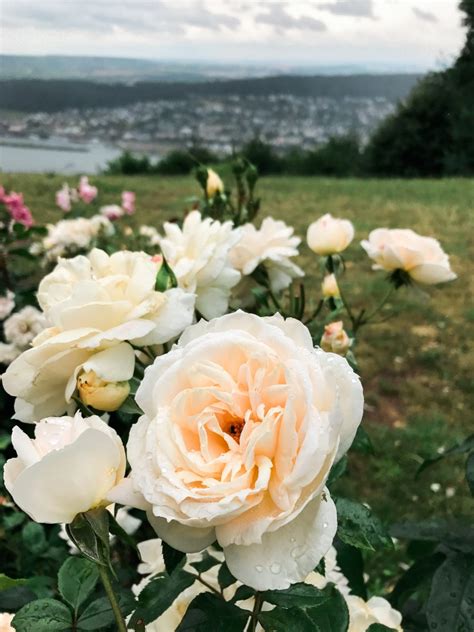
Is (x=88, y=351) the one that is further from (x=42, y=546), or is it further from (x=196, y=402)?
(x=42, y=546)

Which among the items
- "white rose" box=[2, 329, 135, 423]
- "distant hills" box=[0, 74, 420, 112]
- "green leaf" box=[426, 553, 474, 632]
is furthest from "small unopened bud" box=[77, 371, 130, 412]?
"distant hills" box=[0, 74, 420, 112]

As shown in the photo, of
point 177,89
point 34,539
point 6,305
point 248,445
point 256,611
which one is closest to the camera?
point 248,445

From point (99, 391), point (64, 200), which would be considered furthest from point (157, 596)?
point (64, 200)

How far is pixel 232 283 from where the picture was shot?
0.64 meters

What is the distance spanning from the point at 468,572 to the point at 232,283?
35 centimetres

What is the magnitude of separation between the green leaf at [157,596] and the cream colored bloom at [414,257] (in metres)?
0.47

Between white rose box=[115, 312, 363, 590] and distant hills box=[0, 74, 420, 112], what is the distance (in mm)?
2519

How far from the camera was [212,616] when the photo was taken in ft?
1.61

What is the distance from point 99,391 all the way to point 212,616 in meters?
0.18

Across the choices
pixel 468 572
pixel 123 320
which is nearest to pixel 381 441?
pixel 468 572

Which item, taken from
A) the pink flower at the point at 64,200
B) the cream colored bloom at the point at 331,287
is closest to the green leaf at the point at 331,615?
the cream colored bloom at the point at 331,287

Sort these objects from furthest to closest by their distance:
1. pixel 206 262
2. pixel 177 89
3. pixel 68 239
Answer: pixel 177 89, pixel 68 239, pixel 206 262

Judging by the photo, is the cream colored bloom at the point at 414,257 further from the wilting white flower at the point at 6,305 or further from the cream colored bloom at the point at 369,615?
the wilting white flower at the point at 6,305

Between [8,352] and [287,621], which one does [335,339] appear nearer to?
[287,621]
